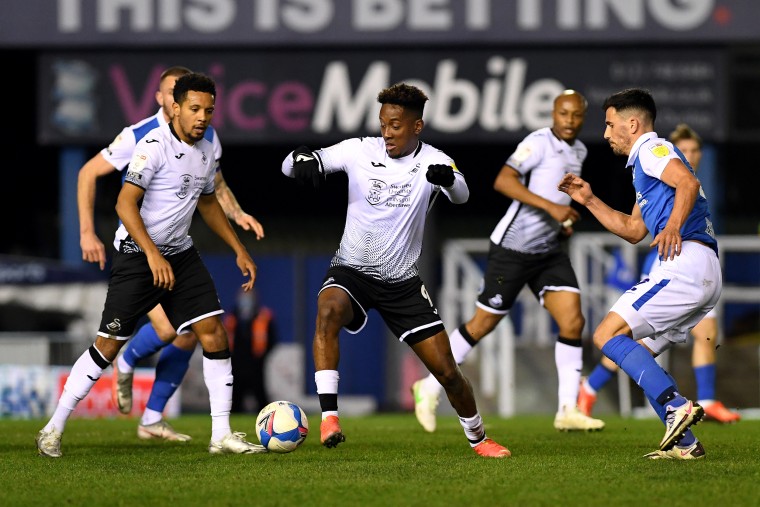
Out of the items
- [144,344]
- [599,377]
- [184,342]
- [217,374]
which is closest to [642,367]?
[217,374]

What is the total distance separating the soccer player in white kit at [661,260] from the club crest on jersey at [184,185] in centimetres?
227

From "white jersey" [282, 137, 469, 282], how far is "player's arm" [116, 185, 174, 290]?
2.96ft

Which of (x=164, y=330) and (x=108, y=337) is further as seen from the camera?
(x=164, y=330)

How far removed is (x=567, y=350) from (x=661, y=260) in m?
2.68

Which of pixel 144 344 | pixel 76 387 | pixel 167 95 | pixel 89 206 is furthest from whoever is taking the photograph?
pixel 144 344

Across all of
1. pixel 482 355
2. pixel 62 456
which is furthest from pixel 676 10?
pixel 62 456

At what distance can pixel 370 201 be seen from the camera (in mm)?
7844

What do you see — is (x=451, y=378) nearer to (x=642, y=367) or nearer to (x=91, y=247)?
(x=642, y=367)

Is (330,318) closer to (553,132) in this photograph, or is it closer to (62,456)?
(62,456)

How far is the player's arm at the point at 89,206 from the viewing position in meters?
8.53

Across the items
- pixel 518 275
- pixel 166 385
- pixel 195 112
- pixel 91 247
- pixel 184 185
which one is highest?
pixel 195 112

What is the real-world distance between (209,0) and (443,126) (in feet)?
11.1

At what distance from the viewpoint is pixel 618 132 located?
7766 millimetres

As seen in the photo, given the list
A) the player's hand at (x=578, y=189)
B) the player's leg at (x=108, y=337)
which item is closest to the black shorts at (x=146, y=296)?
the player's leg at (x=108, y=337)
